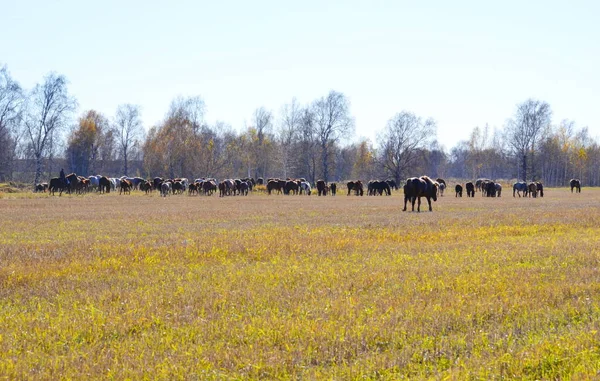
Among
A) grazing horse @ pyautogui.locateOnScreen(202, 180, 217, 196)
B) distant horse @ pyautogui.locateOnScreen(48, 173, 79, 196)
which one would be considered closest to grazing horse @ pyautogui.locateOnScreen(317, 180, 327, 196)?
grazing horse @ pyautogui.locateOnScreen(202, 180, 217, 196)

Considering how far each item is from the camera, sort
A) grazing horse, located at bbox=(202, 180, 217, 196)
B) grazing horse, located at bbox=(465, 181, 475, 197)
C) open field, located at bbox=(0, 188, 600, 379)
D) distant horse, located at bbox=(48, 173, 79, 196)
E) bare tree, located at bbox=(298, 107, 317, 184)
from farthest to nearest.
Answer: bare tree, located at bbox=(298, 107, 317, 184), grazing horse, located at bbox=(202, 180, 217, 196), grazing horse, located at bbox=(465, 181, 475, 197), distant horse, located at bbox=(48, 173, 79, 196), open field, located at bbox=(0, 188, 600, 379)

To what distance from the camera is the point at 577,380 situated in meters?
5.28

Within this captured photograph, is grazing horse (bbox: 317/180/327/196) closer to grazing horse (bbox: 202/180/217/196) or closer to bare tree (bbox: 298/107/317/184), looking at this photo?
grazing horse (bbox: 202/180/217/196)

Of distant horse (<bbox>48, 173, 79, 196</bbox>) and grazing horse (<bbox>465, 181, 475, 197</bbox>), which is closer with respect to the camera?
distant horse (<bbox>48, 173, 79, 196</bbox>)

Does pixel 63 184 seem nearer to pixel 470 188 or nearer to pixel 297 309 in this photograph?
pixel 470 188

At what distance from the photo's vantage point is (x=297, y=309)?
783 cm

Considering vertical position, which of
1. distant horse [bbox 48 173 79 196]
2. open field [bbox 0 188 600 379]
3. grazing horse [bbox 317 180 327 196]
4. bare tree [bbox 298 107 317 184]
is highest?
bare tree [bbox 298 107 317 184]

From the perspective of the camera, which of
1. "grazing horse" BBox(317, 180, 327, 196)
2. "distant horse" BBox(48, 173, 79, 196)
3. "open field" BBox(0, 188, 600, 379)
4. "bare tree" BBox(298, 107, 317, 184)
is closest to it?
"open field" BBox(0, 188, 600, 379)

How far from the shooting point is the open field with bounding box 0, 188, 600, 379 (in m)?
5.77

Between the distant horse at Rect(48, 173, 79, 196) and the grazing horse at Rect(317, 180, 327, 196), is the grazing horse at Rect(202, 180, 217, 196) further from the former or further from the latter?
the distant horse at Rect(48, 173, 79, 196)

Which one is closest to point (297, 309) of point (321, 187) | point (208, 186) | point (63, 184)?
point (63, 184)

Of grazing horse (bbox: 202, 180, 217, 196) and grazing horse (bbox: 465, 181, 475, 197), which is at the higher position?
grazing horse (bbox: 465, 181, 475, 197)

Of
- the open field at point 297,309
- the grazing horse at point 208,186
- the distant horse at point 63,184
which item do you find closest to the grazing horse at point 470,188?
the grazing horse at point 208,186

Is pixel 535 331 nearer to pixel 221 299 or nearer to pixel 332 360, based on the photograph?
pixel 332 360
